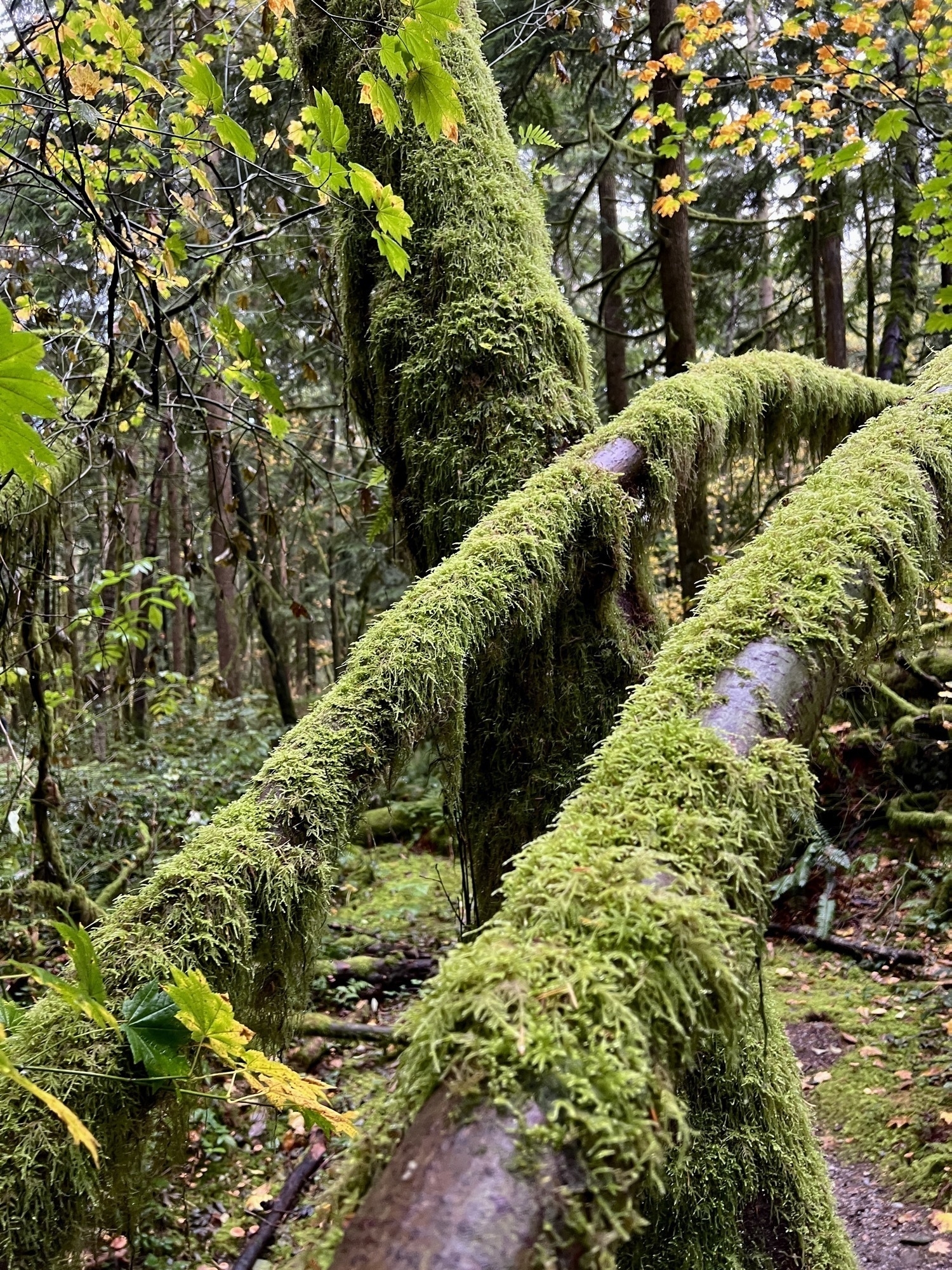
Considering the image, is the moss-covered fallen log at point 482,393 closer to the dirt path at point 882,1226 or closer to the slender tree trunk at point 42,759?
the slender tree trunk at point 42,759

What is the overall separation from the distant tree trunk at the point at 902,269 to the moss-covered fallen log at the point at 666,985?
8.27 meters

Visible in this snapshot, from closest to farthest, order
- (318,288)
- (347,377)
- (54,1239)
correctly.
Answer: (54,1239) → (347,377) → (318,288)

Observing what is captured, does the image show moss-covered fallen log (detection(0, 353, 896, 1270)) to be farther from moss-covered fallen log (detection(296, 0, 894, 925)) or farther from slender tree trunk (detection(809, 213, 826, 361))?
slender tree trunk (detection(809, 213, 826, 361))

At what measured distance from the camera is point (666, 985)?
0.92m

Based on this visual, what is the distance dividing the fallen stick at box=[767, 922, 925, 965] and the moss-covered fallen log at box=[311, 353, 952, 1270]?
4348 mm

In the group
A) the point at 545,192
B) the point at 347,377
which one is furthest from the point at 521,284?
the point at 545,192

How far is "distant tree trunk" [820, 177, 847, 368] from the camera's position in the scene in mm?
9062

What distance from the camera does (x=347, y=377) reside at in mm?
2906

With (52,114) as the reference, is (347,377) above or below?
below

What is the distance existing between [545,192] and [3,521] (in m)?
2.98

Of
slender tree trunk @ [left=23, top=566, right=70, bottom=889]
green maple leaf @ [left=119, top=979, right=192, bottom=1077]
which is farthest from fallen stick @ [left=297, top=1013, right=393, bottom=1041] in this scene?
green maple leaf @ [left=119, top=979, right=192, bottom=1077]

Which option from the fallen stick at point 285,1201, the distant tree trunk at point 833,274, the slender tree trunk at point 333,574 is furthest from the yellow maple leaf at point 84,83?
the distant tree trunk at point 833,274

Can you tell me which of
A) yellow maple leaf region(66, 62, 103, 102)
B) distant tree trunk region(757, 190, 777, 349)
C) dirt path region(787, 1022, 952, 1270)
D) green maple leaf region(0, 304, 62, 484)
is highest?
distant tree trunk region(757, 190, 777, 349)

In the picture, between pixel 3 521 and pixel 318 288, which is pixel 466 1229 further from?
pixel 318 288
